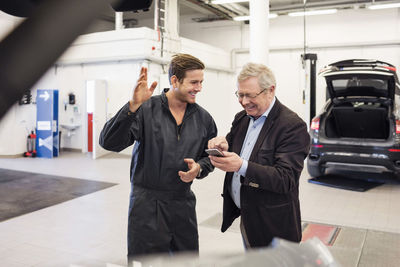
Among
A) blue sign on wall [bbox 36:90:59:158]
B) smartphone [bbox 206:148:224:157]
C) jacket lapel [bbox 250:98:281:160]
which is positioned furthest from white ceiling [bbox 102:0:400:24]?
smartphone [bbox 206:148:224:157]

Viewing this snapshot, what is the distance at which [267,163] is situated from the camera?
81.4 inches

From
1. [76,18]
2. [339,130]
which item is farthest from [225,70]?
[76,18]

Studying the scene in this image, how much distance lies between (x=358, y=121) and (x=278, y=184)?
593cm

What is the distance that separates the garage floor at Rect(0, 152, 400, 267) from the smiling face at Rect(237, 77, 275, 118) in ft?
4.13

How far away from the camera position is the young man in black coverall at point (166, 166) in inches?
88.0

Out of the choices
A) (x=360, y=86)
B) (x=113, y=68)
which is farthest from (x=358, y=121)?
(x=113, y=68)

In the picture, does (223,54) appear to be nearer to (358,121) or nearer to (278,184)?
(358,121)

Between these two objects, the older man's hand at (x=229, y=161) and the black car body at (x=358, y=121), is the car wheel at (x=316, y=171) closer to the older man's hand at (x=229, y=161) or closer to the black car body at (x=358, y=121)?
the black car body at (x=358, y=121)

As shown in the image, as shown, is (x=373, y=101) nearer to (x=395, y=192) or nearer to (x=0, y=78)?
(x=395, y=192)

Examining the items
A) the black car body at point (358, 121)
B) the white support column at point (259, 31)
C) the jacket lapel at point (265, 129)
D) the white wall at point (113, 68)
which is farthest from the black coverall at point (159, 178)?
the white wall at point (113, 68)

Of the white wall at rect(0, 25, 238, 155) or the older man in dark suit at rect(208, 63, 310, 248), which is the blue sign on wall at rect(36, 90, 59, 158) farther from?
the older man in dark suit at rect(208, 63, 310, 248)

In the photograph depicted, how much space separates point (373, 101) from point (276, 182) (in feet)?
18.5

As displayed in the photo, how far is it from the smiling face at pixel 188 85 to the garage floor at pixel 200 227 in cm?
129

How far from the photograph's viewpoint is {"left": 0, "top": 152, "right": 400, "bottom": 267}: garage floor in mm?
3660
